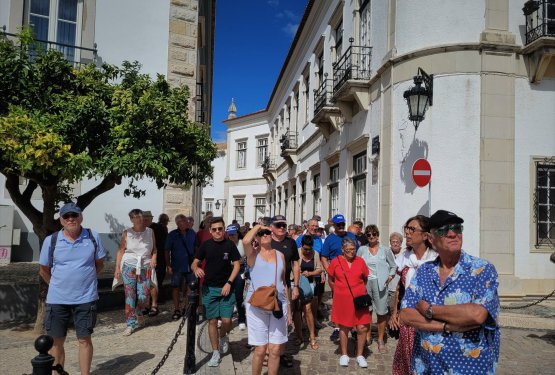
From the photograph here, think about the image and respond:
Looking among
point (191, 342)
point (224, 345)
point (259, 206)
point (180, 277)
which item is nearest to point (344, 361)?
point (224, 345)

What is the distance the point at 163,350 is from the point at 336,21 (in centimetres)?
1254

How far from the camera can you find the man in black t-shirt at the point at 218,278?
17.0 ft

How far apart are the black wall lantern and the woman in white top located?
5858 mm

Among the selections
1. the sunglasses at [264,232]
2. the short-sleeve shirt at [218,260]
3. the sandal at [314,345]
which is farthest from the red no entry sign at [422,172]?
the sunglasses at [264,232]

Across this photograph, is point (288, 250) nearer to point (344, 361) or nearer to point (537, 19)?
point (344, 361)

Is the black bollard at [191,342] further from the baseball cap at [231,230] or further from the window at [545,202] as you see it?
the window at [545,202]

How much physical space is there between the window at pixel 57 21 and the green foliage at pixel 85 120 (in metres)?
5.18

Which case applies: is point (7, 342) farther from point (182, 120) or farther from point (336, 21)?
point (336, 21)

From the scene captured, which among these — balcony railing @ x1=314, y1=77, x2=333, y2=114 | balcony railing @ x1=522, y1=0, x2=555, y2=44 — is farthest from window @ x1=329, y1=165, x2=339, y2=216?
balcony railing @ x1=522, y1=0, x2=555, y2=44

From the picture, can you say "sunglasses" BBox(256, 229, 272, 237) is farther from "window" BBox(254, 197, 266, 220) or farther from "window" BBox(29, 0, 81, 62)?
"window" BBox(254, 197, 266, 220)

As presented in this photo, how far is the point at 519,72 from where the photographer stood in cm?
929

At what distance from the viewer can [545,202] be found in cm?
940

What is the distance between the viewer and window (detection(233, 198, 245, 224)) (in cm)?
3384

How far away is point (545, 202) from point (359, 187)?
15.2 feet
